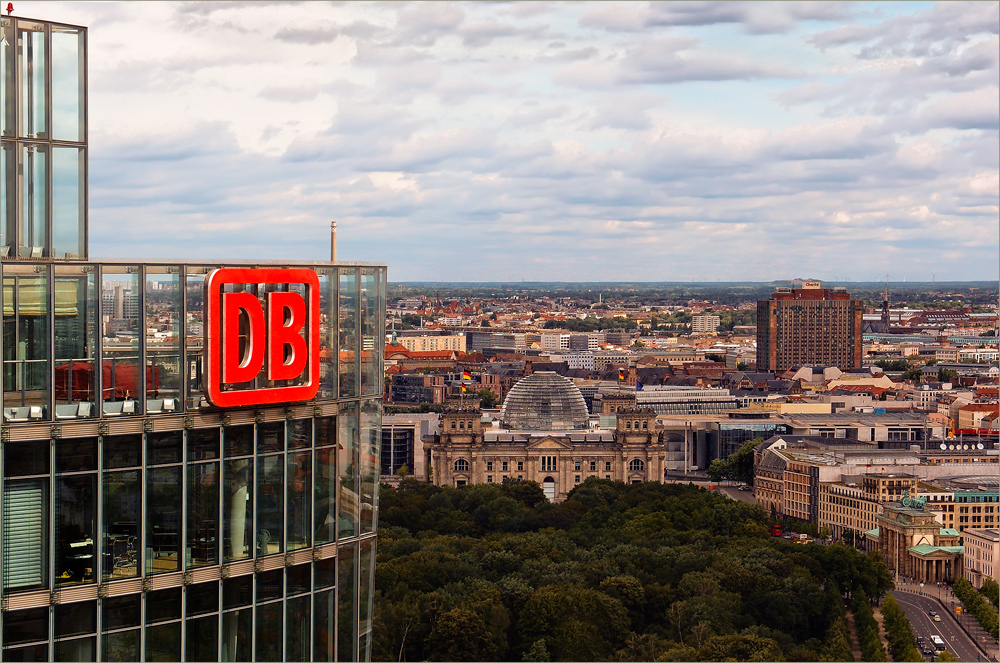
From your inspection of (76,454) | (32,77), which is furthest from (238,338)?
(32,77)

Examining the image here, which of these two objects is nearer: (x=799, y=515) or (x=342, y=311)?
(x=342, y=311)

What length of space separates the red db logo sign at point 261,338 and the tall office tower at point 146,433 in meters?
0.04

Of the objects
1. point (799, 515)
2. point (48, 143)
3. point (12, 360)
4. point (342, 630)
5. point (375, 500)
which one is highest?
point (48, 143)

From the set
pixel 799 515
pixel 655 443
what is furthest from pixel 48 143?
pixel 655 443

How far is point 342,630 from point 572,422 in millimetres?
143454

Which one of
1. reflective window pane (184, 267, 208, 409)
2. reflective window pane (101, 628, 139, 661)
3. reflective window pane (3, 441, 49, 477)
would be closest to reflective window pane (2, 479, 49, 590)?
reflective window pane (3, 441, 49, 477)

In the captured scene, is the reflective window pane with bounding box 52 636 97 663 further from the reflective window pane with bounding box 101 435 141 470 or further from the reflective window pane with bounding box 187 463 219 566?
the reflective window pane with bounding box 101 435 141 470

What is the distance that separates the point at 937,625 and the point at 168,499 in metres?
82.6

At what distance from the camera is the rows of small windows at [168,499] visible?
26672 mm

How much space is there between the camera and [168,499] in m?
27.9

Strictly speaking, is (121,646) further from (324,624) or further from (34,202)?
(34,202)

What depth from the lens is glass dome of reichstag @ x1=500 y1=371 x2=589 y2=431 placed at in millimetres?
173500

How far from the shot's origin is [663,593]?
292ft

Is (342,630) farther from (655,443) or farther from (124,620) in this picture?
(655,443)
